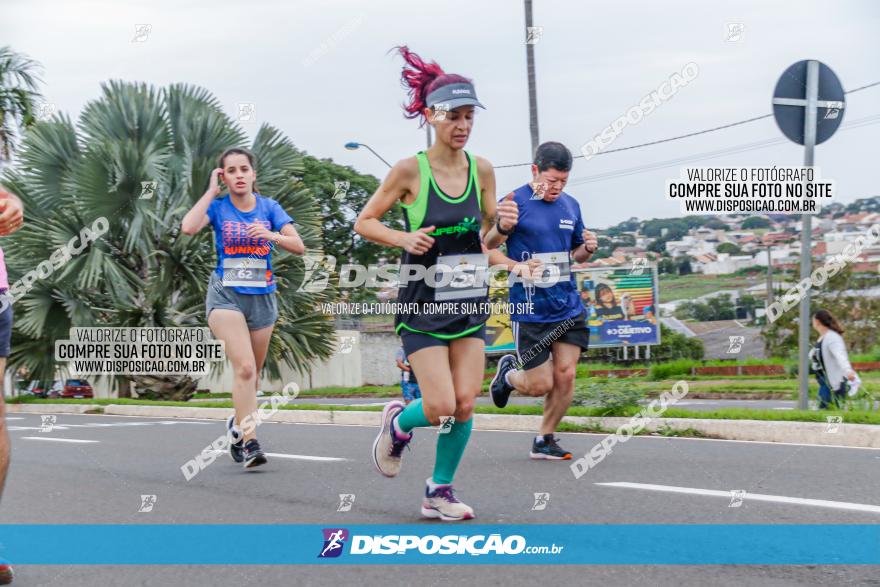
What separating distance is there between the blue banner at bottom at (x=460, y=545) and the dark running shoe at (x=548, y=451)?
9.16 feet

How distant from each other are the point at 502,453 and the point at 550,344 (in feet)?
3.95

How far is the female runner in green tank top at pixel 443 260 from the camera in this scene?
517 centimetres

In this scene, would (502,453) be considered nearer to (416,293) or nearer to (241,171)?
(241,171)

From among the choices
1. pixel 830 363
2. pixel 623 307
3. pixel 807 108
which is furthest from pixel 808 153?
pixel 623 307

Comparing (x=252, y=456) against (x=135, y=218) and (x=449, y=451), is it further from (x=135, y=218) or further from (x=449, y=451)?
(x=135, y=218)

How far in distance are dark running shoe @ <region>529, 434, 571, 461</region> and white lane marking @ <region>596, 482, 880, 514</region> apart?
153cm

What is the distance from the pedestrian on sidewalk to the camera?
10953 millimetres

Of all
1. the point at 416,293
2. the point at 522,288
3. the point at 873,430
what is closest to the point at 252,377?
the point at 522,288

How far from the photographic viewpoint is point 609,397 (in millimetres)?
10609

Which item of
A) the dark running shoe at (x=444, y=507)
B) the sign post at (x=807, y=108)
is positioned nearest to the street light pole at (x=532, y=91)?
the sign post at (x=807, y=108)

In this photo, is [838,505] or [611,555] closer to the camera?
[611,555]

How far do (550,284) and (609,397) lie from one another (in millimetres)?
3406

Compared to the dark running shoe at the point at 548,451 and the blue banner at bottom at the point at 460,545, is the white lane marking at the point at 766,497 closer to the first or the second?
the blue banner at bottom at the point at 460,545

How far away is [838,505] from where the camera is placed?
5.24m
